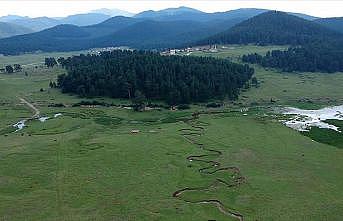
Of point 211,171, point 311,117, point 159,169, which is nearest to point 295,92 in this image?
point 311,117

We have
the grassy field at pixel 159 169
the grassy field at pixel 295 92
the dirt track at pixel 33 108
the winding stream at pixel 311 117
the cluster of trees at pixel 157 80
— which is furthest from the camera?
the grassy field at pixel 295 92

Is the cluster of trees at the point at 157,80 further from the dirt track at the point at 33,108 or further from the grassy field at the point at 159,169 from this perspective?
the grassy field at the point at 159,169

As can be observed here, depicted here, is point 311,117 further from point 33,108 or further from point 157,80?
point 33,108

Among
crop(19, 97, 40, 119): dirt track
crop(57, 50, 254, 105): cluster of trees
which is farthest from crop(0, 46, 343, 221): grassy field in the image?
crop(57, 50, 254, 105): cluster of trees

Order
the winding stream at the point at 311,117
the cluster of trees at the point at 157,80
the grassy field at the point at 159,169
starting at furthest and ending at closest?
the cluster of trees at the point at 157,80 < the winding stream at the point at 311,117 < the grassy field at the point at 159,169

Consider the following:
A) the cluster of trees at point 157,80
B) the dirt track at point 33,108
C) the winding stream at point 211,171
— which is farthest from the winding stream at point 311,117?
the dirt track at point 33,108

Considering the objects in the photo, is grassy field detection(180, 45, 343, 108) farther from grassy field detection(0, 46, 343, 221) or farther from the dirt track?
the dirt track
